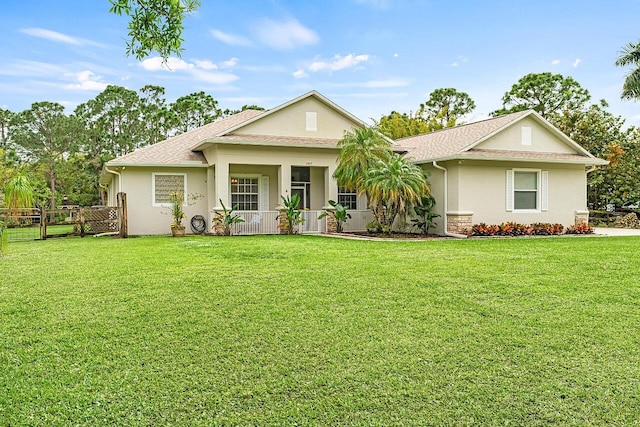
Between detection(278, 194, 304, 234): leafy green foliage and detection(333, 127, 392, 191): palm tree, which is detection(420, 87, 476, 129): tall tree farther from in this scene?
detection(278, 194, 304, 234): leafy green foliage

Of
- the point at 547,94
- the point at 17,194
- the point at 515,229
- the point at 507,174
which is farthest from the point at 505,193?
the point at 547,94

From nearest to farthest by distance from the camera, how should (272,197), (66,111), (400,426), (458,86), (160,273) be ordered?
(400,426)
(160,273)
(272,197)
(66,111)
(458,86)

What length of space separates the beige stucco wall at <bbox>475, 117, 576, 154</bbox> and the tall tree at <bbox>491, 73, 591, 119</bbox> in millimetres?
19258

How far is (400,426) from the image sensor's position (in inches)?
127

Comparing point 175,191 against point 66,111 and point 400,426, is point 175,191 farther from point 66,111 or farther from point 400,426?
point 66,111

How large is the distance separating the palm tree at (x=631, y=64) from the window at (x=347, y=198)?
18.3 meters

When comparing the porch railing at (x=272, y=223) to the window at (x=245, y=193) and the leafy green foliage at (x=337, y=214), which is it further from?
the window at (x=245, y=193)

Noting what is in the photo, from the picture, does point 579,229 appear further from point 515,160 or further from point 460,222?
point 460,222

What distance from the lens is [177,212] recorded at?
16453 mm

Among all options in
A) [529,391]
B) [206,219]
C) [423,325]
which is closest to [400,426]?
[529,391]

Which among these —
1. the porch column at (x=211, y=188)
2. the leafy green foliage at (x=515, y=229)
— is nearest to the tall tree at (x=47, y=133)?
the porch column at (x=211, y=188)

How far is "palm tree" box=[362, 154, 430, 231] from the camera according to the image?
14477mm

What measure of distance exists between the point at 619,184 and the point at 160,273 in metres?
23.9

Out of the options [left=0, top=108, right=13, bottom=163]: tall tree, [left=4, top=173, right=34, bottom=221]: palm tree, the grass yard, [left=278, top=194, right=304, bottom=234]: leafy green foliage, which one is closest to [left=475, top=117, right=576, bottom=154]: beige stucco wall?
[left=278, top=194, right=304, bottom=234]: leafy green foliage
